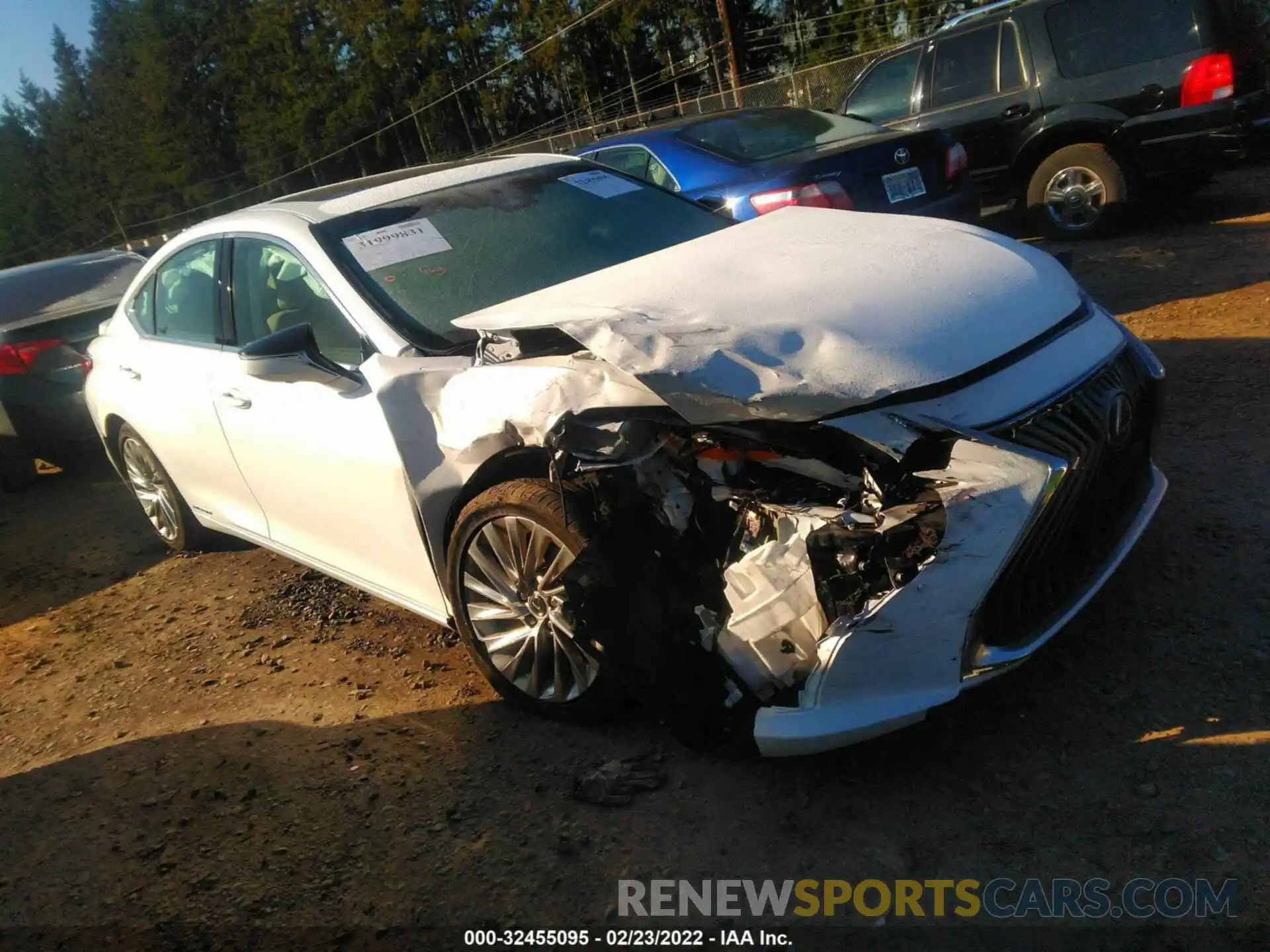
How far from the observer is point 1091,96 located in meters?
7.78

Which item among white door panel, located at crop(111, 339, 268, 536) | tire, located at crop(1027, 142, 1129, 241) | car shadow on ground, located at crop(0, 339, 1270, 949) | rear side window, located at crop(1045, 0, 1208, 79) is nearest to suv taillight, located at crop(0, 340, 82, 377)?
white door panel, located at crop(111, 339, 268, 536)

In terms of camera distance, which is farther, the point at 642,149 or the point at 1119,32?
the point at 1119,32

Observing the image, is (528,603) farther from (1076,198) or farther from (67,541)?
(1076,198)

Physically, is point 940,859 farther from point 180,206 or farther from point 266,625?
point 180,206

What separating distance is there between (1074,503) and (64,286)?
324 inches

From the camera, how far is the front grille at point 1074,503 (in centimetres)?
253

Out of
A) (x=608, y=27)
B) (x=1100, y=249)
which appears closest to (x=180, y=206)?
(x=608, y=27)

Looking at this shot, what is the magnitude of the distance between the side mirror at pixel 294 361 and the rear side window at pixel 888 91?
7.07 metres

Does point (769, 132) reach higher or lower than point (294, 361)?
higher

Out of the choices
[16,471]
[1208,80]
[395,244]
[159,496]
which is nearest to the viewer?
[395,244]

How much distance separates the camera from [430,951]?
254cm

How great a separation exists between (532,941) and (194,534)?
3.73 m

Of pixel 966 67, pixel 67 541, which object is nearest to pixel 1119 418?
pixel 67 541

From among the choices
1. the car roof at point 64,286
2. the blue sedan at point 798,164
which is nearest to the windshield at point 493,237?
the blue sedan at point 798,164
